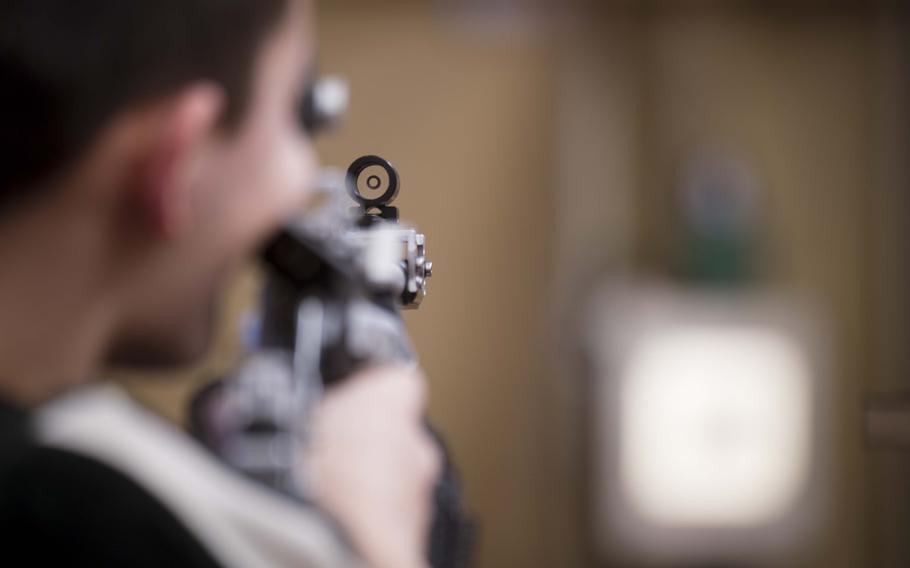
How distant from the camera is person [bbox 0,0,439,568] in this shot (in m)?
0.20

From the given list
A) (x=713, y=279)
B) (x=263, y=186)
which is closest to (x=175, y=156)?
(x=263, y=186)

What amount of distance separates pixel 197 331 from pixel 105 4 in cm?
6

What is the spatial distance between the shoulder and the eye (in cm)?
7

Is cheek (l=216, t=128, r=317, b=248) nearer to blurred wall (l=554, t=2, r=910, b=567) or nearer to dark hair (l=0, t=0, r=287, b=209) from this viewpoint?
dark hair (l=0, t=0, r=287, b=209)

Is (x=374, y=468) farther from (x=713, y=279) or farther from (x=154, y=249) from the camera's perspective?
(x=713, y=279)

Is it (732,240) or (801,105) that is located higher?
(801,105)

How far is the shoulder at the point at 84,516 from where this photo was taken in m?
0.19

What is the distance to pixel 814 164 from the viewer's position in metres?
1.59

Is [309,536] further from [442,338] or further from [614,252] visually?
[614,252]

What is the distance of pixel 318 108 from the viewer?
0.69ft

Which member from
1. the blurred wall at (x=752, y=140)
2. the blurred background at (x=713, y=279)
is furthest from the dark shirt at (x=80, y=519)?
the blurred wall at (x=752, y=140)

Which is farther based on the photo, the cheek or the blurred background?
the blurred background

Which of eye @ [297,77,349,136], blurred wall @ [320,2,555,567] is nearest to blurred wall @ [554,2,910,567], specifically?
blurred wall @ [320,2,555,567]

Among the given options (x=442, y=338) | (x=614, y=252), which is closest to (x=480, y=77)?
(x=442, y=338)
